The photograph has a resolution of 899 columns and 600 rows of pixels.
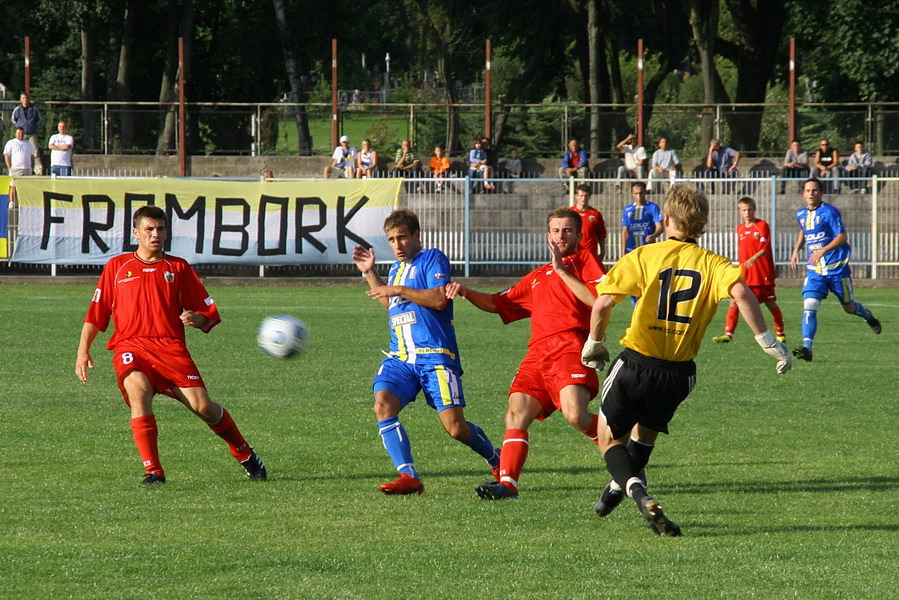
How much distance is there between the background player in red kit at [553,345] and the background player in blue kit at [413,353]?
24 cm

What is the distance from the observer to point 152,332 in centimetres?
743

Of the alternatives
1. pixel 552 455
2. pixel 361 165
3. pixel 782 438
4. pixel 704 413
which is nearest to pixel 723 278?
pixel 552 455

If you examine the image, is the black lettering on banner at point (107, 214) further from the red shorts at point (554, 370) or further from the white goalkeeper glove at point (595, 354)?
the white goalkeeper glove at point (595, 354)

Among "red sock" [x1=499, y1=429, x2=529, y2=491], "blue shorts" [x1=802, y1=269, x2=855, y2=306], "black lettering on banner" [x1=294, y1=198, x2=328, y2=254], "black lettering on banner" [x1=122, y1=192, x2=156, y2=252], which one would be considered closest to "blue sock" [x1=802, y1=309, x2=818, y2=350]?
"blue shorts" [x1=802, y1=269, x2=855, y2=306]

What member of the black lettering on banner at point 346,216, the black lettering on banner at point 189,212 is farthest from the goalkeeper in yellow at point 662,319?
the black lettering on banner at point 189,212

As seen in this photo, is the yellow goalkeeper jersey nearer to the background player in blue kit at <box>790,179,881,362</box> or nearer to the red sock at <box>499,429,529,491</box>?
the red sock at <box>499,429,529,491</box>

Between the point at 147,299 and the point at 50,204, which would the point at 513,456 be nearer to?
the point at 147,299

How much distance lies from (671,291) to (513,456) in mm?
1546

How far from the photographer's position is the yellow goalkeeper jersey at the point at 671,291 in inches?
233

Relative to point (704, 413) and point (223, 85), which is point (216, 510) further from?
point (223, 85)

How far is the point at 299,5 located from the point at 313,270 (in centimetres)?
2250

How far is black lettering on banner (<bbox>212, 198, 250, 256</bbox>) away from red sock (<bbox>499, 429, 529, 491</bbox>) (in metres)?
18.0

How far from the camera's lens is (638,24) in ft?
150

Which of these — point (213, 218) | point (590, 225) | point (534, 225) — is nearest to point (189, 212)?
point (213, 218)
